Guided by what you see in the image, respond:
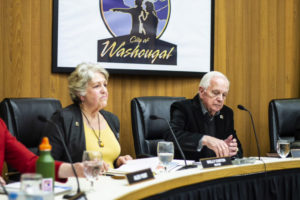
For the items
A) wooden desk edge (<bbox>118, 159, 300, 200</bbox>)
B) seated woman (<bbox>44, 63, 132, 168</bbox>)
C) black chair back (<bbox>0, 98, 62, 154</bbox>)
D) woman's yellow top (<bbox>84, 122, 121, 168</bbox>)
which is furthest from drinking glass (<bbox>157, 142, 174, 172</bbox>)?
black chair back (<bbox>0, 98, 62, 154</bbox>)

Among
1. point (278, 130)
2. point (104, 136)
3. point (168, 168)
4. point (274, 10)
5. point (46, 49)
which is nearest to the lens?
point (168, 168)

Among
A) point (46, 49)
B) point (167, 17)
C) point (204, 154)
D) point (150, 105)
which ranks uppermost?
point (167, 17)

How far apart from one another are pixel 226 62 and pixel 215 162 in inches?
88.5

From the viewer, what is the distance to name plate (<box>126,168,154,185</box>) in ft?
5.95

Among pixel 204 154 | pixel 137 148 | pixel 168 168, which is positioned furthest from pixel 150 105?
pixel 168 168

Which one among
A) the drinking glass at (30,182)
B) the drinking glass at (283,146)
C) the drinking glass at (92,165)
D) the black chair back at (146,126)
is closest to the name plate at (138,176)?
the drinking glass at (92,165)

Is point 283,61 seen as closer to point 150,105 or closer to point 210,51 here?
point 210,51

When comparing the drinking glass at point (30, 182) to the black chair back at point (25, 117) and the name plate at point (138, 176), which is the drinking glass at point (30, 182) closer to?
the name plate at point (138, 176)

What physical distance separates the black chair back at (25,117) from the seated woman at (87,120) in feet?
0.86

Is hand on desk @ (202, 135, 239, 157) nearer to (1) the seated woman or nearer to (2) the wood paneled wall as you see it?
(1) the seated woman

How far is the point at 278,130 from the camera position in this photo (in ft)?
12.1

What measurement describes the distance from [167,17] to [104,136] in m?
1.73

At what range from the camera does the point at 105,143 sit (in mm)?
2580

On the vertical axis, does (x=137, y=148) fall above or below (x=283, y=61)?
below
